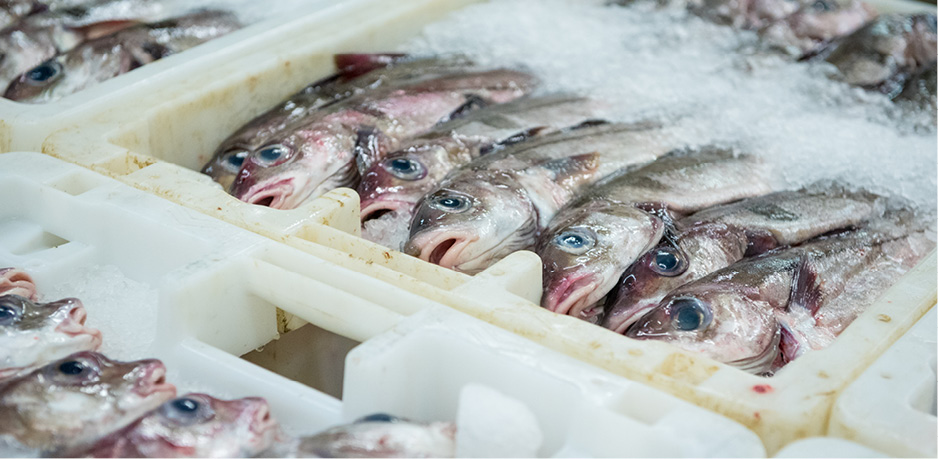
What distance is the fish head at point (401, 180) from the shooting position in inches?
117

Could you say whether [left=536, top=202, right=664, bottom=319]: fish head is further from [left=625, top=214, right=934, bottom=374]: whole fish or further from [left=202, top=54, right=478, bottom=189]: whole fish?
[left=202, top=54, right=478, bottom=189]: whole fish

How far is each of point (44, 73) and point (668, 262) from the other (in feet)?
7.67

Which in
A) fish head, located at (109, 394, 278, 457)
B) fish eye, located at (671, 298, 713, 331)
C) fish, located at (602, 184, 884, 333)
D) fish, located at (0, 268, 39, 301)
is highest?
fish head, located at (109, 394, 278, 457)

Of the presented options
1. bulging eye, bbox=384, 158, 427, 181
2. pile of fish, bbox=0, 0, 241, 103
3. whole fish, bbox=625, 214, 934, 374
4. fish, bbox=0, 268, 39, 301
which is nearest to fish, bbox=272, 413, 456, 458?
whole fish, bbox=625, 214, 934, 374

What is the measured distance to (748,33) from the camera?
4426mm

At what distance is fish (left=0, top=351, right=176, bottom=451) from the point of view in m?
1.69

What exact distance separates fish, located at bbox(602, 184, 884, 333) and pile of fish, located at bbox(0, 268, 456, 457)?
3.06 ft

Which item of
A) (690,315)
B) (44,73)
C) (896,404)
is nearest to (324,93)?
(44,73)

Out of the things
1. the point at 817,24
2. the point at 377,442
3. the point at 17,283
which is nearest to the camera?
the point at 377,442

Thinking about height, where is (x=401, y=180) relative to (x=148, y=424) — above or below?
below

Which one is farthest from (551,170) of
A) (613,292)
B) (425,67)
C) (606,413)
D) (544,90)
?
(606,413)

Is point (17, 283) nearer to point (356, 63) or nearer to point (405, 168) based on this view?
point (405, 168)

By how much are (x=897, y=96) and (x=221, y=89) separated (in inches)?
92.5

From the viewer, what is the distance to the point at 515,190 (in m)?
2.85
